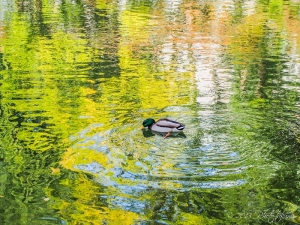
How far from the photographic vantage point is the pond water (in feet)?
26.5

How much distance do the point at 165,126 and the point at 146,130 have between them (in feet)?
1.26

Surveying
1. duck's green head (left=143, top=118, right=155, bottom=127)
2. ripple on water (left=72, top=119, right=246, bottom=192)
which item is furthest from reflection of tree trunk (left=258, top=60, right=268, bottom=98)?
ripple on water (left=72, top=119, right=246, bottom=192)

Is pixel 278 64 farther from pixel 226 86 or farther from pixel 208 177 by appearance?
pixel 208 177

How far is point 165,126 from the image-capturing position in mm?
10516

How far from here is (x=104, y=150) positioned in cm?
965

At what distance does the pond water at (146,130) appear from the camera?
26.5ft

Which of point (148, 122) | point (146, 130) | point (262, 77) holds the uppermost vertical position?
point (148, 122)

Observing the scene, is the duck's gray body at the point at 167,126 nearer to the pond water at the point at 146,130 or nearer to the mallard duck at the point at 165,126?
the mallard duck at the point at 165,126

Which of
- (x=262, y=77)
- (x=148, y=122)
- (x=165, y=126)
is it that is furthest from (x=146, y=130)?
(x=262, y=77)

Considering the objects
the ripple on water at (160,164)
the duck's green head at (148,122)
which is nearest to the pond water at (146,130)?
the ripple on water at (160,164)

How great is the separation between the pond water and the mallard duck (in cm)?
16

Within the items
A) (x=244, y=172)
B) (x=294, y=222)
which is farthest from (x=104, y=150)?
(x=294, y=222)

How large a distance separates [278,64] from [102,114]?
25.9ft

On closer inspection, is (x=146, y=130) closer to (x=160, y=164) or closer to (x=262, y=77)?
(x=160, y=164)
